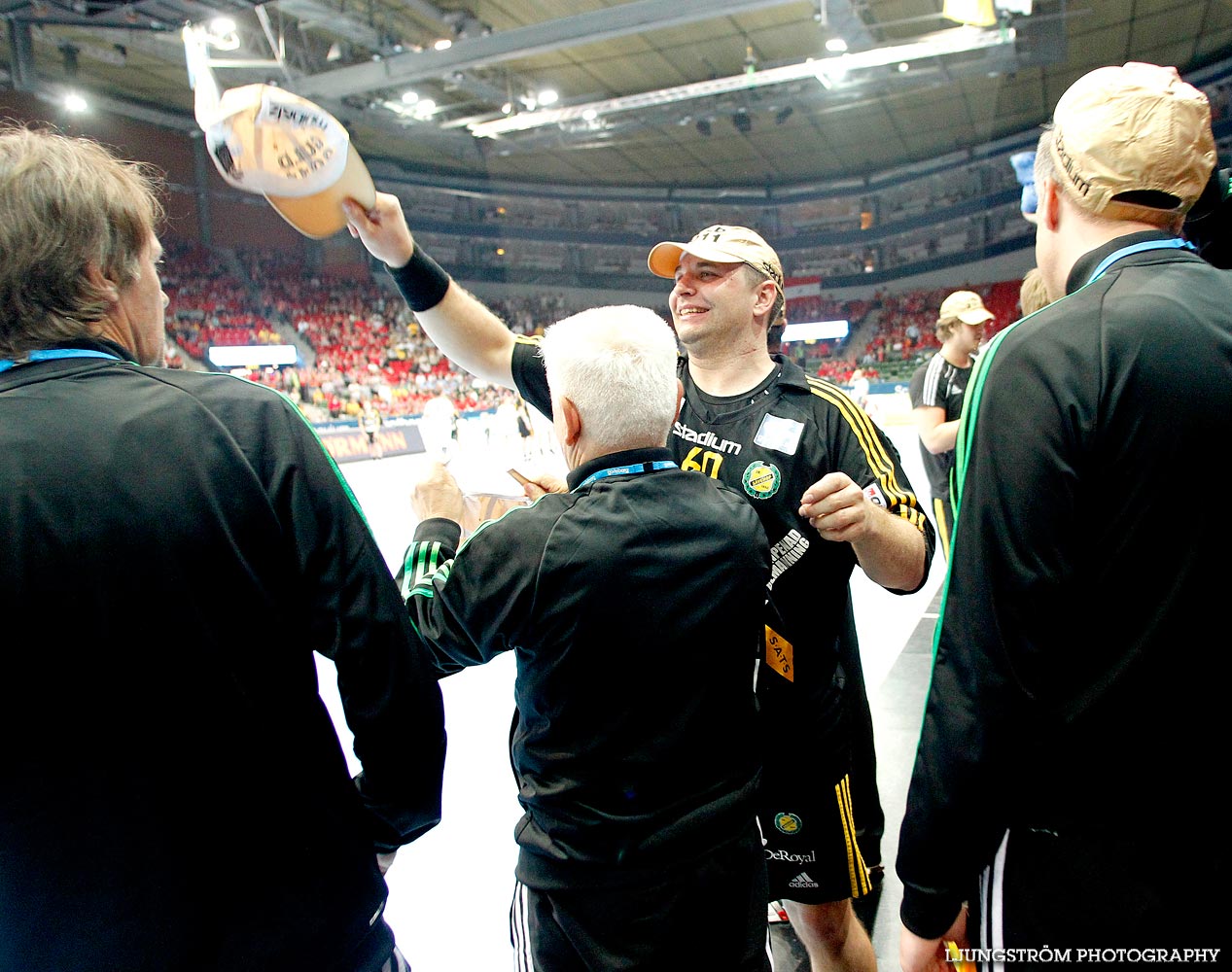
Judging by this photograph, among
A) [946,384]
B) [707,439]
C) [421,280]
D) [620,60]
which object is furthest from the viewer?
[620,60]

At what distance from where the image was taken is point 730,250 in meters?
2.05

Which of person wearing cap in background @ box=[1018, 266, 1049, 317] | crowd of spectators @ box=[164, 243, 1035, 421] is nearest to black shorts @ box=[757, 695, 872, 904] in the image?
person wearing cap in background @ box=[1018, 266, 1049, 317]

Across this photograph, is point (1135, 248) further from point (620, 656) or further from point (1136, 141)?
point (620, 656)

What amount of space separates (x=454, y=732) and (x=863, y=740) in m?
2.21

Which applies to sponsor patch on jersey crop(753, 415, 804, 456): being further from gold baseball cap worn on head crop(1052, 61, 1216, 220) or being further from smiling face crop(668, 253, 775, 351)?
gold baseball cap worn on head crop(1052, 61, 1216, 220)

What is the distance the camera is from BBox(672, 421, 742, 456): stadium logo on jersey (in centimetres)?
199

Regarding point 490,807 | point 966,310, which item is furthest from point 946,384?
point 490,807

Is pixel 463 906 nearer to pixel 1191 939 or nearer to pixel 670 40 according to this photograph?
pixel 1191 939

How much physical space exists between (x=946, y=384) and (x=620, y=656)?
142 inches

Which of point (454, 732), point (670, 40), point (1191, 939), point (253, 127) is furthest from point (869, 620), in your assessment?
point (670, 40)

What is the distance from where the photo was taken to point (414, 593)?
1394mm

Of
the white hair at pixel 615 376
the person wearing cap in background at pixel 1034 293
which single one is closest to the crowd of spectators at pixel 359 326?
the person wearing cap in background at pixel 1034 293

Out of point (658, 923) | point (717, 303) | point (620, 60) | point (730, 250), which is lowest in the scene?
point (658, 923)

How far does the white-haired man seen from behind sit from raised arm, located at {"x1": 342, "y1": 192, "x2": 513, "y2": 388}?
0.55m
